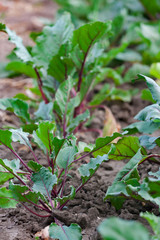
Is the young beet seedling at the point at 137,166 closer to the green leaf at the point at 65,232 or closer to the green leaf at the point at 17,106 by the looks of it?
the green leaf at the point at 65,232

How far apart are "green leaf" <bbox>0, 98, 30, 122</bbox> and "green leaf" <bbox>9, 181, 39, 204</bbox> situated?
624 mm

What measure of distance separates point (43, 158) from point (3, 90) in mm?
1127

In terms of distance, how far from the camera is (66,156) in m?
1.54

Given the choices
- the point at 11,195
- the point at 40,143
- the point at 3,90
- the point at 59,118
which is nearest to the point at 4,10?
the point at 3,90

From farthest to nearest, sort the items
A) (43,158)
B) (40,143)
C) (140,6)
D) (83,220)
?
(140,6) < (43,158) < (40,143) < (83,220)

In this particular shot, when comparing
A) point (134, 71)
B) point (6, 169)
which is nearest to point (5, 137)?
point (6, 169)

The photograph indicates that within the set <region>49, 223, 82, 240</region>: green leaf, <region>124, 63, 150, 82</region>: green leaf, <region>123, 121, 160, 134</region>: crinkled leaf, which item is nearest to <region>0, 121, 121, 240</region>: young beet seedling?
<region>49, 223, 82, 240</region>: green leaf

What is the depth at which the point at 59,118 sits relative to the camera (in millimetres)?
2158

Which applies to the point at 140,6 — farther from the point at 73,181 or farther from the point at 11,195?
the point at 11,195

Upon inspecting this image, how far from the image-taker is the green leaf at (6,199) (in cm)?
141

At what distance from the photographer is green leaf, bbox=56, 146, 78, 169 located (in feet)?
5.01

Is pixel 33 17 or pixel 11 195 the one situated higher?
pixel 33 17

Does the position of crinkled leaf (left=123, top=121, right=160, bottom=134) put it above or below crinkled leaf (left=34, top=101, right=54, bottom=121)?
below

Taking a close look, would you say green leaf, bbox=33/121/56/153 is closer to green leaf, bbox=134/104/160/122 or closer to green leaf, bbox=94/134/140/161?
green leaf, bbox=94/134/140/161
